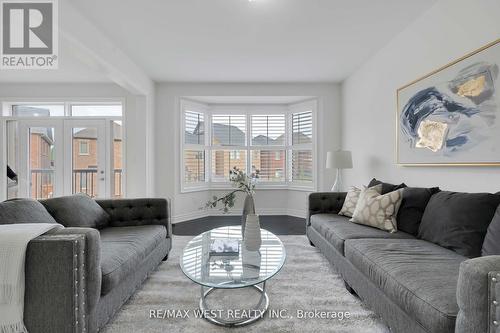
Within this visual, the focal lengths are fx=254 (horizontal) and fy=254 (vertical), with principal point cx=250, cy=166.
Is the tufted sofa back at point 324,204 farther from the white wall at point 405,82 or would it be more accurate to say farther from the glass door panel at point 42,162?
the glass door panel at point 42,162

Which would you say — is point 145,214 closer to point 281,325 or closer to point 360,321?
point 281,325

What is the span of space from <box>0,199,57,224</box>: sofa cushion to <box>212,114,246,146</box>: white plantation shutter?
3.68m

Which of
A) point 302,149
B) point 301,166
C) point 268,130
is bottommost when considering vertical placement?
point 301,166

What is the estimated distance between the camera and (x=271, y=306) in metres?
1.92

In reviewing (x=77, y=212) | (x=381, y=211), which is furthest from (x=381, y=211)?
(x=77, y=212)

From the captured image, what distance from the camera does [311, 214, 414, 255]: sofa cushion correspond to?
2219mm

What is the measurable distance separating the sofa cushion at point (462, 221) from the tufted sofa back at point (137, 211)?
252cm

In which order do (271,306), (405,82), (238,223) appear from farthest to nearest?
(238,223) → (405,82) → (271,306)

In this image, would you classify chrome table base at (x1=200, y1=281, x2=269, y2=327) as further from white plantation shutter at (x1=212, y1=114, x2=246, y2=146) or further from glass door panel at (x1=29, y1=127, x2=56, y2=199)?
glass door panel at (x1=29, y1=127, x2=56, y2=199)

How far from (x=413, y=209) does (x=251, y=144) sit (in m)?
3.57

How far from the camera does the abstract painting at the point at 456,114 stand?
190 cm

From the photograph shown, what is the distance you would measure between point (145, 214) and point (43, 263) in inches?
58.1

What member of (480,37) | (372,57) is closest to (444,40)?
(480,37)

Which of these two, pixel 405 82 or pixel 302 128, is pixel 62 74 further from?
pixel 405 82
